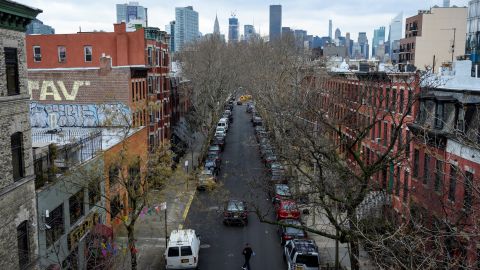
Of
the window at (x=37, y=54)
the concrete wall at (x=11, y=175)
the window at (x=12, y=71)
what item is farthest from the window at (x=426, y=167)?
the window at (x=37, y=54)

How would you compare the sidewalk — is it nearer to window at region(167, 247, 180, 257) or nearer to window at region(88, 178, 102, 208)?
window at region(167, 247, 180, 257)

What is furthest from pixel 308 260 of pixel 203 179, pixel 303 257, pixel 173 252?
pixel 203 179

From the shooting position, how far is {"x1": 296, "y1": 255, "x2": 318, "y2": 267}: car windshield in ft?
74.2

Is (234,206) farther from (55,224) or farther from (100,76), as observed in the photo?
(100,76)

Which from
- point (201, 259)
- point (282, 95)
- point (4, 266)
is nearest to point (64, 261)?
point (4, 266)

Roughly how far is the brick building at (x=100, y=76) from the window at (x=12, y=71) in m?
11.9

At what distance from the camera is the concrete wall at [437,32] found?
262 ft

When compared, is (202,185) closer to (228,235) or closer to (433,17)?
(228,235)

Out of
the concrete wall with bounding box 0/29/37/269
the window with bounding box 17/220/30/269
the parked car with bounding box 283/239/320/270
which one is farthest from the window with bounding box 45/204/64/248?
the parked car with bounding box 283/239/320/270

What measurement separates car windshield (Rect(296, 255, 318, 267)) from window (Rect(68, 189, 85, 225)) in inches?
423

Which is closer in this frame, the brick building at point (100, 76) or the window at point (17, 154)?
the window at point (17, 154)

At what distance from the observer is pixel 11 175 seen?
1734cm

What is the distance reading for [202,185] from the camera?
3741cm

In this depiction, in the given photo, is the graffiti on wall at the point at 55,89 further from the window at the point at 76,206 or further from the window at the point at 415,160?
the window at the point at 415,160
